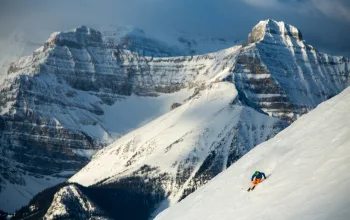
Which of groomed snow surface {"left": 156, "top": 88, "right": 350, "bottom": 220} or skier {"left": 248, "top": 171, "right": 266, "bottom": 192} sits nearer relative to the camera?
groomed snow surface {"left": 156, "top": 88, "right": 350, "bottom": 220}

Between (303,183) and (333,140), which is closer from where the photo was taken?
(303,183)

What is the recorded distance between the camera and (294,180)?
191ft

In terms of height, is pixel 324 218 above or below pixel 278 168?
below

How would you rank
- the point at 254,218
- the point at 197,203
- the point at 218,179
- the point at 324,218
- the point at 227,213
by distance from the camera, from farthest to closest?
the point at 218,179 → the point at 197,203 → the point at 227,213 → the point at 254,218 → the point at 324,218

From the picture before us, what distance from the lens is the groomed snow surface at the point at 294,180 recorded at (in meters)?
52.8

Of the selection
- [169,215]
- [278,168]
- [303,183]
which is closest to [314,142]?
[278,168]

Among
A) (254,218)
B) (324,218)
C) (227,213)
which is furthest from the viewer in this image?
(227,213)

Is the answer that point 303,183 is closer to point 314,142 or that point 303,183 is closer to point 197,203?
point 314,142

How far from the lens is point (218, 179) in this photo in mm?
72000

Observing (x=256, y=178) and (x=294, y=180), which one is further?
(x=256, y=178)

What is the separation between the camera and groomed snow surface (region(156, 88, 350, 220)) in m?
52.8

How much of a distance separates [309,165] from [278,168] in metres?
4.53

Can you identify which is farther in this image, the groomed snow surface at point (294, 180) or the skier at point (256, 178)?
the skier at point (256, 178)

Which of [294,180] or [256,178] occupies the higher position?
[256,178]
